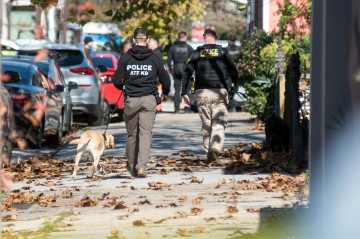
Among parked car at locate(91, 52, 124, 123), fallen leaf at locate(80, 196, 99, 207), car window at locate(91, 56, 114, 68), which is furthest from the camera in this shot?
car window at locate(91, 56, 114, 68)

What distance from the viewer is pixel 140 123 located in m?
15.4

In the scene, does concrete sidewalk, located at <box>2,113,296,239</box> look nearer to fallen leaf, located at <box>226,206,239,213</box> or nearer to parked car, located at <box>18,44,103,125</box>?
fallen leaf, located at <box>226,206,239,213</box>

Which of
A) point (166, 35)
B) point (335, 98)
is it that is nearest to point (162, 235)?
point (335, 98)

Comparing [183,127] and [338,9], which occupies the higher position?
[338,9]

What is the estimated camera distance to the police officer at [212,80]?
17.0 meters

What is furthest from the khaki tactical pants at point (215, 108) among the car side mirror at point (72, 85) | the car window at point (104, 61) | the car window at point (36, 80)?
the car window at point (104, 61)

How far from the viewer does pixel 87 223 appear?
35.7 ft

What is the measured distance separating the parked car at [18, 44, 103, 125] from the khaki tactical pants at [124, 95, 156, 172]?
1084cm

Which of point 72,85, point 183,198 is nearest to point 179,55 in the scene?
point 72,85

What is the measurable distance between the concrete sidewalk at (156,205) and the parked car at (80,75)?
28.0ft

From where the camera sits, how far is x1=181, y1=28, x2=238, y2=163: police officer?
1704 centimetres

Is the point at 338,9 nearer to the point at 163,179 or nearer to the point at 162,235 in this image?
the point at 162,235

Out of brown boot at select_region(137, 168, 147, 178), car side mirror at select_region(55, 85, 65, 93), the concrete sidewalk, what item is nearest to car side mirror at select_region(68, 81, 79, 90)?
car side mirror at select_region(55, 85, 65, 93)

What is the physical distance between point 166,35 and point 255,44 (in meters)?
31.9
